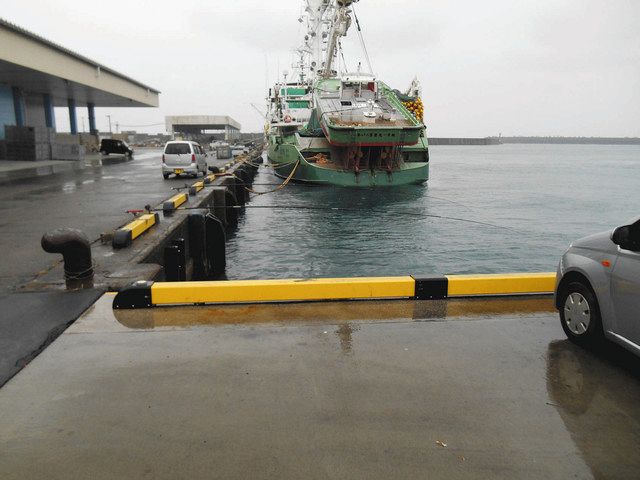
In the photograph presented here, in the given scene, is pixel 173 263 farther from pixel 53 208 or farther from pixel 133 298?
pixel 53 208

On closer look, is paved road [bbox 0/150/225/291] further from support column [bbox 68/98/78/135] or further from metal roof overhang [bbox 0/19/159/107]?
support column [bbox 68/98/78/135]

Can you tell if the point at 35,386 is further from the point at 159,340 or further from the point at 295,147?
the point at 295,147

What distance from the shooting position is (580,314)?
4.39m

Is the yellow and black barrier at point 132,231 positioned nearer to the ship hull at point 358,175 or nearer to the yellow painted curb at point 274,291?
the yellow painted curb at point 274,291

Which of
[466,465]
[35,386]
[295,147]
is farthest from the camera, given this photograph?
[295,147]

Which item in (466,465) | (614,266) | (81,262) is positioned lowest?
(466,465)

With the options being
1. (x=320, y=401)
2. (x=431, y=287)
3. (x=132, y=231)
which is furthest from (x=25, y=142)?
(x=320, y=401)

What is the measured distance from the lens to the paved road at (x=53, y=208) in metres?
7.48

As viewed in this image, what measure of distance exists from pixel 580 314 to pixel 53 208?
44.0ft

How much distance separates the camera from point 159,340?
4.58 metres

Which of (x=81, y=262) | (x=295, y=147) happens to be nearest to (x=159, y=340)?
(x=81, y=262)

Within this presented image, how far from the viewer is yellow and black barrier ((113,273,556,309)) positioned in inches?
217

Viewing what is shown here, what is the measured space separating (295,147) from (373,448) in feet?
93.1

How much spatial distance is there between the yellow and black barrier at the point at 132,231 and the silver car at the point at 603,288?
22.2ft
